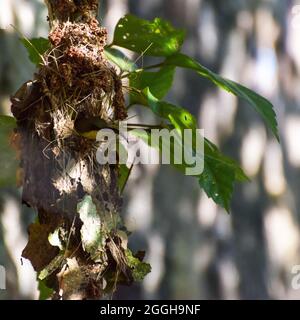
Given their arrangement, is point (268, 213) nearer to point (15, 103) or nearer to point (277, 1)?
point (277, 1)

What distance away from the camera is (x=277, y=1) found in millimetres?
2203

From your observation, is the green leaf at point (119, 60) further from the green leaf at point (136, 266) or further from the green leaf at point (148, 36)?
the green leaf at point (136, 266)

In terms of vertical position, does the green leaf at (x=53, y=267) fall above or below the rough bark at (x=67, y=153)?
below

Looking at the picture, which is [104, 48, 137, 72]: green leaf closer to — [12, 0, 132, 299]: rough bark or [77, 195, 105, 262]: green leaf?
[12, 0, 132, 299]: rough bark

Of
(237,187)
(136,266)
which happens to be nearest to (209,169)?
(136,266)

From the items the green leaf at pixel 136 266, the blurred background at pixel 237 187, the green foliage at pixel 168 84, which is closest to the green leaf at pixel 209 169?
the green foliage at pixel 168 84

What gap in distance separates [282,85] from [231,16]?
0.82ft

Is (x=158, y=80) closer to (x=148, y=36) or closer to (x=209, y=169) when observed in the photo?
(x=148, y=36)

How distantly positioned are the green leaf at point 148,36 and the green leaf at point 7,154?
0.59 feet

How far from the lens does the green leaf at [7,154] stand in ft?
2.96

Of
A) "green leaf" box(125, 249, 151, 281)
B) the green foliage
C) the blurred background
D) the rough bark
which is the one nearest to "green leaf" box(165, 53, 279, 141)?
the green foliage

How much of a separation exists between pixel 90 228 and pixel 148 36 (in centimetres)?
27

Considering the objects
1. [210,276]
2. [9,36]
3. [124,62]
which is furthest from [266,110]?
[210,276]

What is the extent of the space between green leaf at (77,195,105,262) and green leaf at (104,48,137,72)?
20 cm
